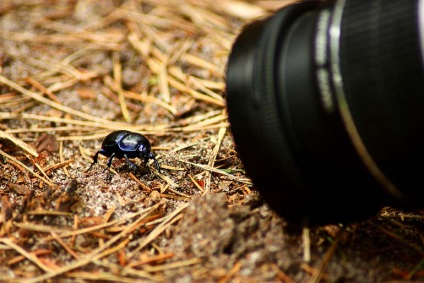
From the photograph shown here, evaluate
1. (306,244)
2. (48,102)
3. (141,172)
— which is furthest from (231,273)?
(48,102)

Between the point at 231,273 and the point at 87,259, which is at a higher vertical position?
the point at 231,273

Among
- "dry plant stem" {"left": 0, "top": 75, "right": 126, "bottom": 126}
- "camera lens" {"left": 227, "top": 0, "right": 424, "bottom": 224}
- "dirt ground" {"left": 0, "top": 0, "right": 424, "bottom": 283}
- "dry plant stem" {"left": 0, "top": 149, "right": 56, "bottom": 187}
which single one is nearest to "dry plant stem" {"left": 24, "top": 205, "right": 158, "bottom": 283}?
"dirt ground" {"left": 0, "top": 0, "right": 424, "bottom": 283}

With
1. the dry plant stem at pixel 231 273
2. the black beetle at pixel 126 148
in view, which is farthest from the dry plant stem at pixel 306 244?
the black beetle at pixel 126 148

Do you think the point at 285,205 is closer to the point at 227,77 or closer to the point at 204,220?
the point at 204,220

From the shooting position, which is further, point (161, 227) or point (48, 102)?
point (48, 102)

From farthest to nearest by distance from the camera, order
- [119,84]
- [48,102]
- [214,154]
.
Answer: [119,84]
[48,102]
[214,154]

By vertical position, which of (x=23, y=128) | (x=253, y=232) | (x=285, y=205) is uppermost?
(x=285, y=205)

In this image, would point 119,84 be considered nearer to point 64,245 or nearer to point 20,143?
point 20,143

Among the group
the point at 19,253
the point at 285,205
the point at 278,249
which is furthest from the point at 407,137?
the point at 19,253
